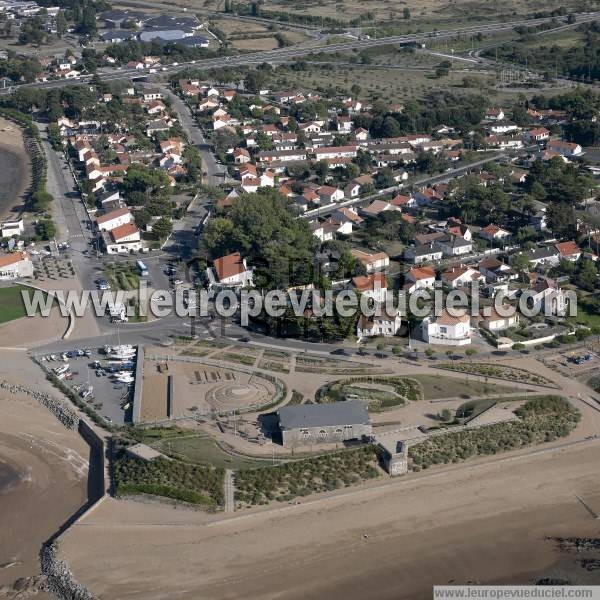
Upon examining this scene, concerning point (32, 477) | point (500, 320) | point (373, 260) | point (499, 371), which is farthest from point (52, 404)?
point (500, 320)

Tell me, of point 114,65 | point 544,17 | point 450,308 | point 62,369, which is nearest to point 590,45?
point 544,17

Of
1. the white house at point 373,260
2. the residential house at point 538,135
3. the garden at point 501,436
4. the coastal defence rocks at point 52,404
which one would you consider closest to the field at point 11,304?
the coastal defence rocks at point 52,404

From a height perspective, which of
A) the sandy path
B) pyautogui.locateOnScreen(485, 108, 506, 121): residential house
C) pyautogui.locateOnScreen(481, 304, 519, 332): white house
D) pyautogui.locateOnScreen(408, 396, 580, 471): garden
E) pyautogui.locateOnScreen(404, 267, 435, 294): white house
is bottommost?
the sandy path

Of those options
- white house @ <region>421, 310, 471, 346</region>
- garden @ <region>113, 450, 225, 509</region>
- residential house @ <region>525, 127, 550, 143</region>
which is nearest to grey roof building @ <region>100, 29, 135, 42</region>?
residential house @ <region>525, 127, 550, 143</region>

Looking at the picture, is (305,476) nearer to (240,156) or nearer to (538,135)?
(240,156)

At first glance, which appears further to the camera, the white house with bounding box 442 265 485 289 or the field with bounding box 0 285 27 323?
the white house with bounding box 442 265 485 289

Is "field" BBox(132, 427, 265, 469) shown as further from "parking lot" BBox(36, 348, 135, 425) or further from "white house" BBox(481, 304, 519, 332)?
"white house" BBox(481, 304, 519, 332)
